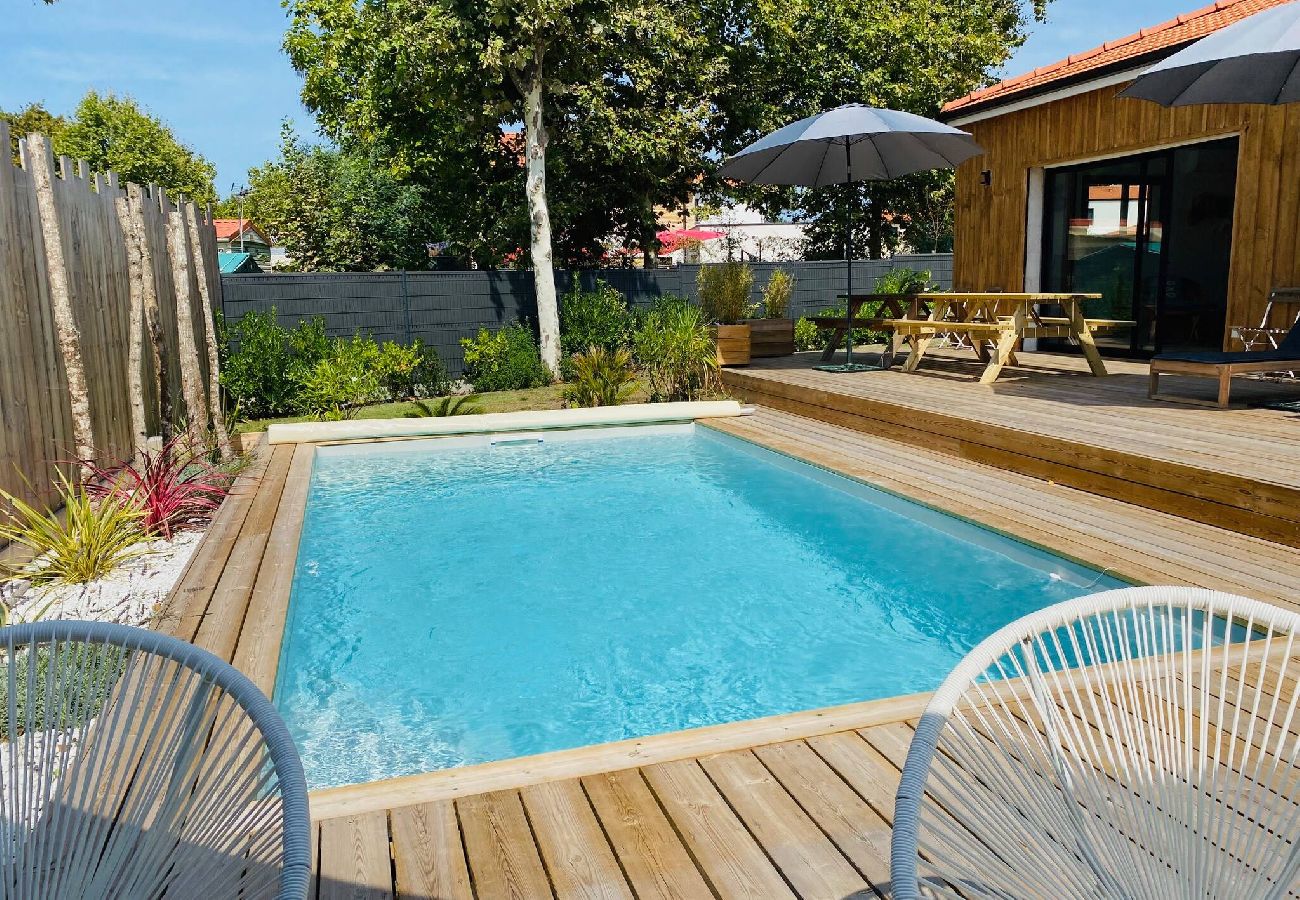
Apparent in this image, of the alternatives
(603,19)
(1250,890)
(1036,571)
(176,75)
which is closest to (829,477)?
(1036,571)

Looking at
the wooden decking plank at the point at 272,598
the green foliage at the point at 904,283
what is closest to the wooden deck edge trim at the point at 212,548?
the wooden decking plank at the point at 272,598

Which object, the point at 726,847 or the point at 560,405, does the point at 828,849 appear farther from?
the point at 560,405

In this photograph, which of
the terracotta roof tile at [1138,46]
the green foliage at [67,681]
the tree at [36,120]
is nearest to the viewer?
the green foliage at [67,681]

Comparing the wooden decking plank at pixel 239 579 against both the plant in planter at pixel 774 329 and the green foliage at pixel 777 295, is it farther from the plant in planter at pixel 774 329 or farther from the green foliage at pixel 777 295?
the green foliage at pixel 777 295

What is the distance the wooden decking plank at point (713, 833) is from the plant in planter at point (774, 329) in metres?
8.71

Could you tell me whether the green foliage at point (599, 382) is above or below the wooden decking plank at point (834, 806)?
above

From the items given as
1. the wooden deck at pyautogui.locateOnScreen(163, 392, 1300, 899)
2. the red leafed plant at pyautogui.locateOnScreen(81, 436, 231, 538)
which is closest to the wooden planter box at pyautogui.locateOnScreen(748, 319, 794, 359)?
the red leafed plant at pyautogui.locateOnScreen(81, 436, 231, 538)

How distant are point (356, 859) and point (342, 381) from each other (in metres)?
9.14

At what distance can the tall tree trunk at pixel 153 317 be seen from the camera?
20.7 ft

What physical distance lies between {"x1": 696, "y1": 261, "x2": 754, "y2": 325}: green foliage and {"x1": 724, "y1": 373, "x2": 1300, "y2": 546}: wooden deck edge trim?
2.30m

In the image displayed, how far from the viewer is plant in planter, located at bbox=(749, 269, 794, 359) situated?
11.0 m

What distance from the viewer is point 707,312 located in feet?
37.7

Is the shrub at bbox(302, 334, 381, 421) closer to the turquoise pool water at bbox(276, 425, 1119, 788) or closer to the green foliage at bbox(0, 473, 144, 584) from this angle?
the turquoise pool water at bbox(276, 425, 1119, 788)

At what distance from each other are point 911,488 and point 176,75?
40624 millimetres
